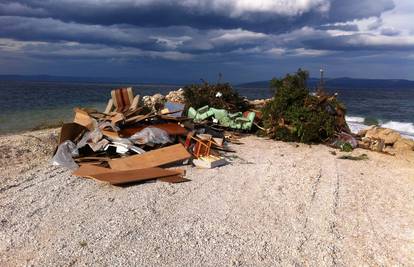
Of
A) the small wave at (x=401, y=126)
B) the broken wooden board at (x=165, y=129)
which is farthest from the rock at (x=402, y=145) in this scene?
the small wave at (x=401, y=126)

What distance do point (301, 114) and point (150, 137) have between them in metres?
6.00

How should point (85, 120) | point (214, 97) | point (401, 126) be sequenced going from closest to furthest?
point (85, 120) < point (214, 97) < point (401, 126)

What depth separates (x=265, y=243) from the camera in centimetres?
604

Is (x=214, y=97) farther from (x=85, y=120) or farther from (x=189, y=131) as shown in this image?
(x=85, y=120)

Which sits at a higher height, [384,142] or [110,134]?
[110,134]

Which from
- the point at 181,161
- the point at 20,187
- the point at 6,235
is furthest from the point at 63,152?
the point at 6,235

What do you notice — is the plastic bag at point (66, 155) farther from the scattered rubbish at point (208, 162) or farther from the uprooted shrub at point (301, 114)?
the uprooted shrub at point (301, 114)

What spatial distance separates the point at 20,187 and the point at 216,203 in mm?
3822

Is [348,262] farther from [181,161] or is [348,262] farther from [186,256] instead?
[181,161]

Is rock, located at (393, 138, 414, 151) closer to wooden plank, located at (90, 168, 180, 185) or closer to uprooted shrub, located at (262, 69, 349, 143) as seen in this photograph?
uprooted shrub, located at (262, 69, 349, 143)

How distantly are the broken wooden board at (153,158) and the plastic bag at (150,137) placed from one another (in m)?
0.56

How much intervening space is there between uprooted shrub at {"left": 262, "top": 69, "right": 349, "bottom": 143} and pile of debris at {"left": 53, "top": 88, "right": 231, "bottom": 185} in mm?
3253

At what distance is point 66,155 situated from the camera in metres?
10.1

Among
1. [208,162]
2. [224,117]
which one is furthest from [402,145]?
[208,162]
